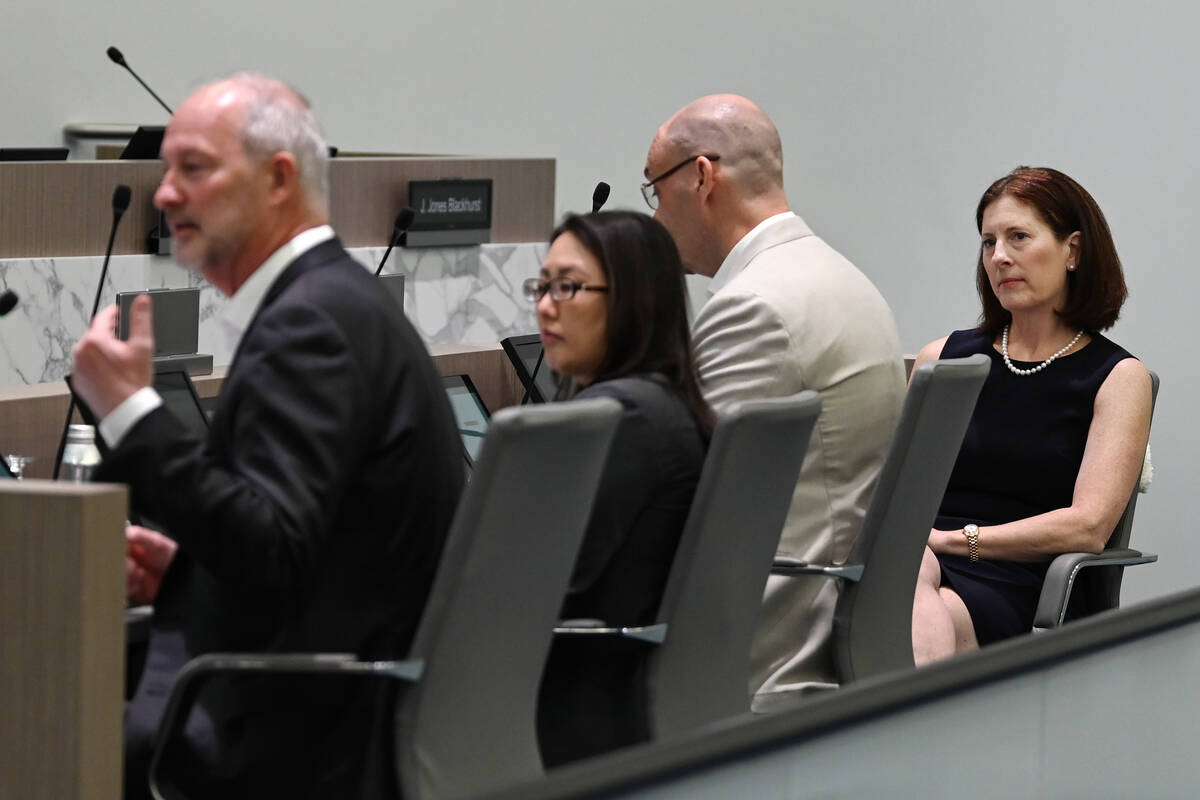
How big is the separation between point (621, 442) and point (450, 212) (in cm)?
217

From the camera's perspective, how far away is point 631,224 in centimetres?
233

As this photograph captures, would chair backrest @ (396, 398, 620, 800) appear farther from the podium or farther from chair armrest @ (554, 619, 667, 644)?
the podium

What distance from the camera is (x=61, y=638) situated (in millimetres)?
1779

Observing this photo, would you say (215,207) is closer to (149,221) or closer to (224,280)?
(224,280)

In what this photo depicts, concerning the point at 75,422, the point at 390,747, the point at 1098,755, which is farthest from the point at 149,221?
the point at 1098,755

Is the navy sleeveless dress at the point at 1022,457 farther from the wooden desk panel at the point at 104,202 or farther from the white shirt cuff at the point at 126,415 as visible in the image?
the white shirt cuff at the point at 126,415

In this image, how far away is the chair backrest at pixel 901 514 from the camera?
260 cm

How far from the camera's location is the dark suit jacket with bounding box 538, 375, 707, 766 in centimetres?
223

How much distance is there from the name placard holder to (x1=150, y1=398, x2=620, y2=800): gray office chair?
2.27 metres

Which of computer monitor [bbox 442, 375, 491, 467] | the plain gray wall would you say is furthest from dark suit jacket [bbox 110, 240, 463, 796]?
the plain gray wall

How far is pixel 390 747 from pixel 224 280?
576 mm

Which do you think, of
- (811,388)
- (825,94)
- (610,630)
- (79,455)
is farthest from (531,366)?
(825,94)

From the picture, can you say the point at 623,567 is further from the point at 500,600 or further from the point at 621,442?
the point at 500,600

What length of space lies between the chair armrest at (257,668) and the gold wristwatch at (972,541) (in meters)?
1.57
